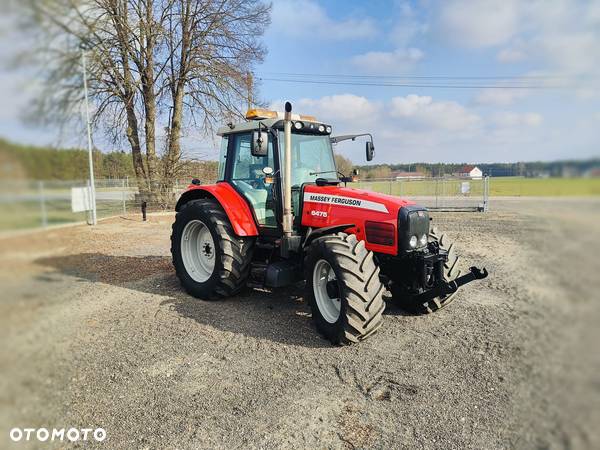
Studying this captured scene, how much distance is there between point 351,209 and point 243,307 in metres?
1.91

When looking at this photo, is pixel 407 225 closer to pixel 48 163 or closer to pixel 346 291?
pixel 346 291

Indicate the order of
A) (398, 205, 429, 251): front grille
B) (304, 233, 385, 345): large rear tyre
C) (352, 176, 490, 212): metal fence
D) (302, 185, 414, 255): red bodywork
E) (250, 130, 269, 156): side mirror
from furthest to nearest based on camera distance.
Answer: (352, 176, 490, 212): metal fence → (250, 130, 269, 156): side mirror → (302, 185, 414, 255): red bodywork → (398, 205, 429, 251): front grille → (304, 233, 385, 345): large rear tyre

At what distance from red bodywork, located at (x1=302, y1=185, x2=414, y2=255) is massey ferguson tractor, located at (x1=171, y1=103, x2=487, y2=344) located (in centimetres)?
1

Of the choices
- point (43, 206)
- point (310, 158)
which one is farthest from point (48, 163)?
point (310, 158)

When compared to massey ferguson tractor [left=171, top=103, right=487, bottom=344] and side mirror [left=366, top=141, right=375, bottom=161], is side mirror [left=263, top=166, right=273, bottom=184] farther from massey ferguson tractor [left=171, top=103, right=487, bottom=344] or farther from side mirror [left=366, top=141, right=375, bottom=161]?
side mirror [left=366, top=141, right=375, bottom=161]

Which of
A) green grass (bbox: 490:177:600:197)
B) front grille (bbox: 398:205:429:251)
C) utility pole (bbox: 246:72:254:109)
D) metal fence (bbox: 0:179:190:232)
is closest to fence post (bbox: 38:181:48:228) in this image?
metal fence (bbox: 0:179:190:232)

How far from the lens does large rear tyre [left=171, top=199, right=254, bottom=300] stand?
16.9ft

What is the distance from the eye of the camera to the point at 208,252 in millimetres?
5949

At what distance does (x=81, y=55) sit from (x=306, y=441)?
8.27ft

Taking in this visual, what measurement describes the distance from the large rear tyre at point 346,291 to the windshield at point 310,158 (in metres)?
1.33

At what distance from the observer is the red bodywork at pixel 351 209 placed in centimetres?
430

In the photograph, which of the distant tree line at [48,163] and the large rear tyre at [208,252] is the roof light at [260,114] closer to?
the large rear tyre at [208,252]

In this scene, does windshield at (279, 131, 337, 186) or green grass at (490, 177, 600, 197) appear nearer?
green grass at (490, 177, 600, 197)

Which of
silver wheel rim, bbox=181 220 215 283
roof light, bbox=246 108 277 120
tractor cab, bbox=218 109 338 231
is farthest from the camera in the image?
silver wheel rim, bbox=181 220 215 283
